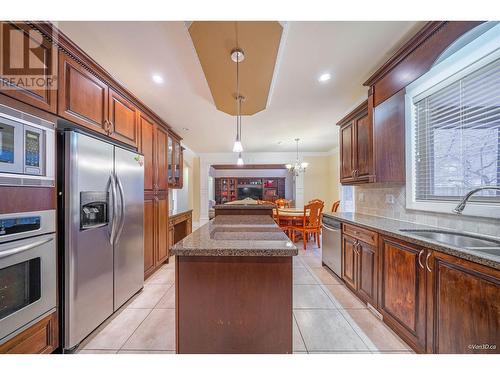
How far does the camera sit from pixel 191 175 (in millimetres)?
7027

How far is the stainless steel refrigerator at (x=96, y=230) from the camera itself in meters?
1.47

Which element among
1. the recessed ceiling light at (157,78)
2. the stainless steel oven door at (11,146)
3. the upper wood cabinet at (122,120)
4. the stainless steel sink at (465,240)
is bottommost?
the stainless steel sink at (465,240)

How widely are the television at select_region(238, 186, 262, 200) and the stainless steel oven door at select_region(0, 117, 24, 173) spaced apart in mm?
9187

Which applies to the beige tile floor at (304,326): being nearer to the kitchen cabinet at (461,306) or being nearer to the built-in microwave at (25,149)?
the kitchen cabinet at (461,306)

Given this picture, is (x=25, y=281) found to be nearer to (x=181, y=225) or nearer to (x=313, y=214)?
(x=181, y=225)

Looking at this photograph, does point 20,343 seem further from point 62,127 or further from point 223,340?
point 62,127

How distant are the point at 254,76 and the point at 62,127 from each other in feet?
5.43

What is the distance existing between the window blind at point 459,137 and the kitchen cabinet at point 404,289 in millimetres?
678

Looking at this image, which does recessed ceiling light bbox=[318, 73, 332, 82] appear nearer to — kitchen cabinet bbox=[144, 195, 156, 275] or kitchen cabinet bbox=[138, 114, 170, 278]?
kitchen cabinet bbox=[138, 114, 170, 278]

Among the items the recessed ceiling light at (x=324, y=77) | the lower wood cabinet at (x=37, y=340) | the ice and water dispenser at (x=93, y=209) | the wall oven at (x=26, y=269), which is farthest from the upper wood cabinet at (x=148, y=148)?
the recessed ceiling light at (x=324, y=77)

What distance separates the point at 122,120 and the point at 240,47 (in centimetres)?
154

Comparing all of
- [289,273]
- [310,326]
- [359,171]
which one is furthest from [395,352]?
[359,171]

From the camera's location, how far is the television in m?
10.3

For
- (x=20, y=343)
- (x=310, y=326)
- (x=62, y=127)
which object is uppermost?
(x=62, y=127)
